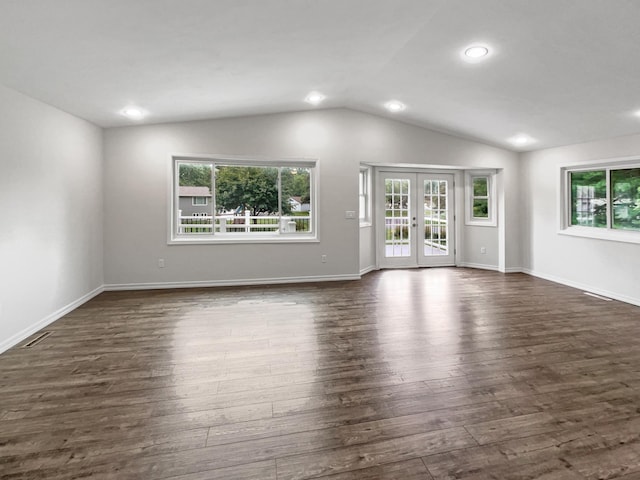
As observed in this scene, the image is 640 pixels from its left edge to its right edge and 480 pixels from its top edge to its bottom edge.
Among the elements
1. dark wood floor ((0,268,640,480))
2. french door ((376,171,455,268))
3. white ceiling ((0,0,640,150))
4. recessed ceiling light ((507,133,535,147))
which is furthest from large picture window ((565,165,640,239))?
french door ((376,171,455,268))

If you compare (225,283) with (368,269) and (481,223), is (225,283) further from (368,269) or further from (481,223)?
(481,223)

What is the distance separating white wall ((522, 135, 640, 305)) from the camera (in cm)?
461

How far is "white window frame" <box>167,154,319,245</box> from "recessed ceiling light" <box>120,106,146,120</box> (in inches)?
28.8

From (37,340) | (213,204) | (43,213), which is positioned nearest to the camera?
(37,340)

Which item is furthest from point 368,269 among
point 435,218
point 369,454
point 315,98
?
point 369,454

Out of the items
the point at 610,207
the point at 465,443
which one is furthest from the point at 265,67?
the point at 610,207

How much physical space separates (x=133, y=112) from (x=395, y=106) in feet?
12.2

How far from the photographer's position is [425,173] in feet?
23.3

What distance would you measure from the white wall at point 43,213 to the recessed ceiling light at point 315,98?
118 inches

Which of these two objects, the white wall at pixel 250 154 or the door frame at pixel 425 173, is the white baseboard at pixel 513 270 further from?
the white wall at pixel 250 154

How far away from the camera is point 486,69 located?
3.73 m

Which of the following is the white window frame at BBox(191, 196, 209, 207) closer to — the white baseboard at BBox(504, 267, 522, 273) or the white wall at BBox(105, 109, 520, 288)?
the white wall at BBox(105, 109, 520, 288)

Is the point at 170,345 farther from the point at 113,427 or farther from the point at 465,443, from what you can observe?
the point at 465,443

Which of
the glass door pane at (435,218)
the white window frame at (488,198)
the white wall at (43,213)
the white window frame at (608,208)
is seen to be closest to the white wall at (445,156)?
the white window frame at (488,198)
